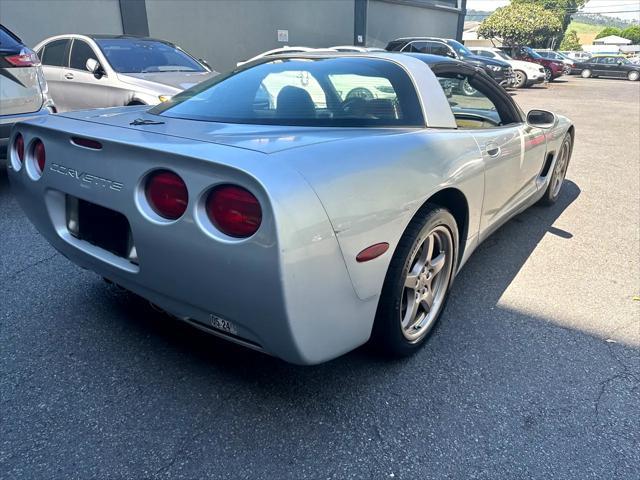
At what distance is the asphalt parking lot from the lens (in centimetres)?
181

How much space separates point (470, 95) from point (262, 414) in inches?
106

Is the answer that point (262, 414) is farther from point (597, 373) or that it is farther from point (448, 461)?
point (597, 373)

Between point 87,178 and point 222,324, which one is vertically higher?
point 87,178

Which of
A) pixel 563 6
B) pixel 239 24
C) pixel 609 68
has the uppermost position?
pixel 563 6

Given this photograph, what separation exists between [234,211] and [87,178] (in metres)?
0.75

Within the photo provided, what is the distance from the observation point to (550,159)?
415cm

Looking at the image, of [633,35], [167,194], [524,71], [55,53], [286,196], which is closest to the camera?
[286,196]

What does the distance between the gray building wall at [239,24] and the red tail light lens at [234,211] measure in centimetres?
1271

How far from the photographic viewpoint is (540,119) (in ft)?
11.9

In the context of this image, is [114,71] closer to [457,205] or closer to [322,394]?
[457,205]

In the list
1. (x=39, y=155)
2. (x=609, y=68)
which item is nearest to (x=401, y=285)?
(x=39, y=155)

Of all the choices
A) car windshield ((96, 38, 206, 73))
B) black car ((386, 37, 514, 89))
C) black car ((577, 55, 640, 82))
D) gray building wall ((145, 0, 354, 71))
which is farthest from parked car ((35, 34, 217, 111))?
black car ((577, 55, 640, 82))

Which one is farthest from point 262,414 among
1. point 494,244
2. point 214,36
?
point 214,36

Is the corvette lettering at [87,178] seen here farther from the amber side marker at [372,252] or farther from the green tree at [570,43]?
the green tree at [570,43]
